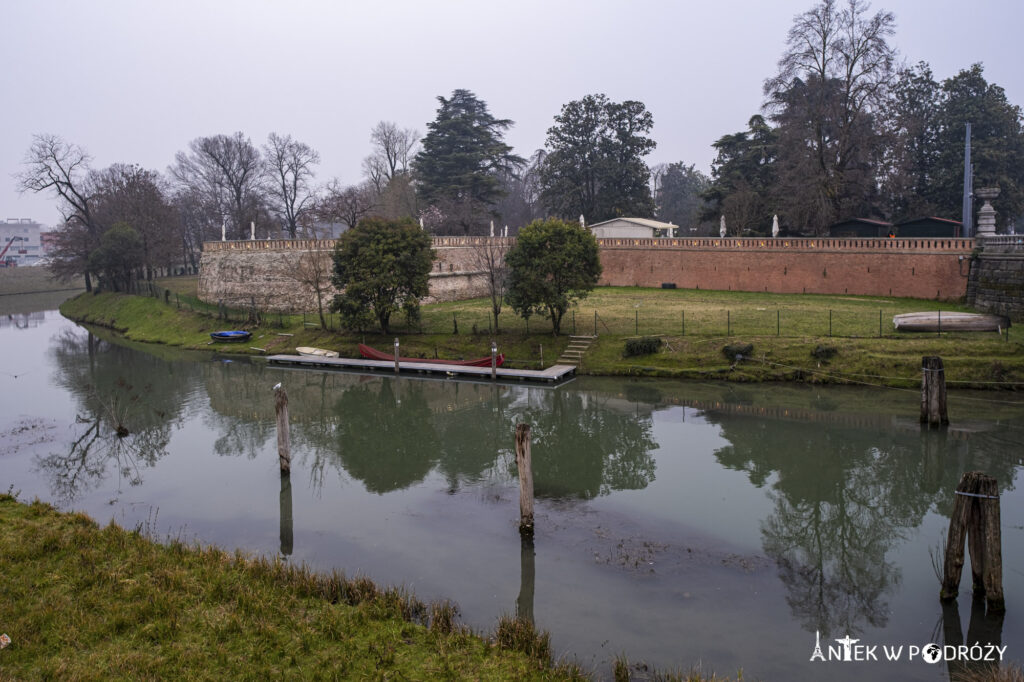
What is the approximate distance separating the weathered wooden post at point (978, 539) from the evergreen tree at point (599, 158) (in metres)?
44.1

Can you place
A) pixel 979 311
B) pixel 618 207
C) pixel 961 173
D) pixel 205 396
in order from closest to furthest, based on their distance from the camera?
pixel 205 396 < pixel 979 311 < pixel 961 173 < pixel 618 207

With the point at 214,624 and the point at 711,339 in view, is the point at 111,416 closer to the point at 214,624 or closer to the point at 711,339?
the point at 214,624

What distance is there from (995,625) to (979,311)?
23396 mm

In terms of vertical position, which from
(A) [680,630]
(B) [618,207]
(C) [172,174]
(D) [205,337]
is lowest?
(A) [680,630]

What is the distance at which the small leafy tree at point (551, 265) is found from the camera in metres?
27.8

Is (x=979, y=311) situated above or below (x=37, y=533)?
above

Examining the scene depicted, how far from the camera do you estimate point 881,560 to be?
453 inches

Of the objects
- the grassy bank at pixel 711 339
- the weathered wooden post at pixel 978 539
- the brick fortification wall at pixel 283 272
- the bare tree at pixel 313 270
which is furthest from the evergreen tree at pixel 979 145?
the weathered wooden post at pixel 978 539

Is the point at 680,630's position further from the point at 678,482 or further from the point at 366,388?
the point at 366,388

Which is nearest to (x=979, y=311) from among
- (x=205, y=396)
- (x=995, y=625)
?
(x=995, y=625)

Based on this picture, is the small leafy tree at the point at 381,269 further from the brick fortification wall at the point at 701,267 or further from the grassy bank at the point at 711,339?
the brick fortification wall at the point at 701,267

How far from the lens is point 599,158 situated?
52188mm

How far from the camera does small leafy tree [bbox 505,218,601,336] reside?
91.3 feet

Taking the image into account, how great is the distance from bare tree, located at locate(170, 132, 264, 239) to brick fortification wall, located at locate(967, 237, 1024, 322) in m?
45.3
